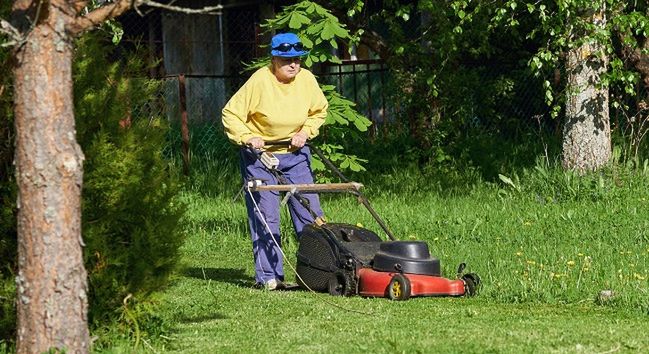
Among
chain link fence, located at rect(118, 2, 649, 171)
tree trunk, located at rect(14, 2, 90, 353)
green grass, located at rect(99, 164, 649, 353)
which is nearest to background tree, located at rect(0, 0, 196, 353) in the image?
tree trunk, located at rect(14, 2, 90, 353)

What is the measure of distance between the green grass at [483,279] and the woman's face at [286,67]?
1.55 m

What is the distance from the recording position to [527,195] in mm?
14422

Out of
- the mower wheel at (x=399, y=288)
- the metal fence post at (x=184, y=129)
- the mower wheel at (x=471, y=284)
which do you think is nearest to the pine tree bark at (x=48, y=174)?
the mower wheel at (x=399, y=288)

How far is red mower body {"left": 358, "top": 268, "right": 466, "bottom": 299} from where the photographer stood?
8.88 meters

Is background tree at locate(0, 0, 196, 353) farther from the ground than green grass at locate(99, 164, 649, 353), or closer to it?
farther from the ground

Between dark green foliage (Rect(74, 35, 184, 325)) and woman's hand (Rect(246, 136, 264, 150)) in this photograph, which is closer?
dark green foliage (Rect(74, 35, 184, 325))

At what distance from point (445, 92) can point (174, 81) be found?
326 inches

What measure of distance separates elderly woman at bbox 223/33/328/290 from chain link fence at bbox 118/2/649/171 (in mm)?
6873

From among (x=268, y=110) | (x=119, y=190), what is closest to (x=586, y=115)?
(x=268, y=110)

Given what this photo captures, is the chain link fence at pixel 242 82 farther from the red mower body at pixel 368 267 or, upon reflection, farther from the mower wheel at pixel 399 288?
the mower wheel at pixel 399 288

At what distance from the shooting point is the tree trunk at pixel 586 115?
1459 centimetres

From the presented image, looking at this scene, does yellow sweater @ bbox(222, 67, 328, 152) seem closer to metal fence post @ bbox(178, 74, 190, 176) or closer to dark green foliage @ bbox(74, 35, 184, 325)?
dark green foliage @ bbox(74, 35, 184, 325)

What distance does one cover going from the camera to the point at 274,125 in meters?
9.93

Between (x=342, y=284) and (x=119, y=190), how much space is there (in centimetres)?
280
